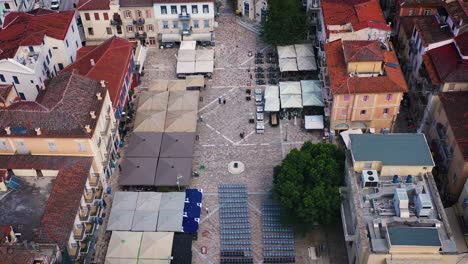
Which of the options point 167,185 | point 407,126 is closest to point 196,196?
point 167,185

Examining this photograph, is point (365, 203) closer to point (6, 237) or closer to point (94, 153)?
point (94, 153)

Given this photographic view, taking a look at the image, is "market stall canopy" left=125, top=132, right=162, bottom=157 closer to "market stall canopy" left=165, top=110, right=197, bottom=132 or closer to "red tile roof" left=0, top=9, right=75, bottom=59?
"market stall canopy" left=165, top=110, right=197, bottom=132

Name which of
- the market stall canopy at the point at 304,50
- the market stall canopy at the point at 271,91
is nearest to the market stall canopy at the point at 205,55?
the market stall canopy at the point at 271,91

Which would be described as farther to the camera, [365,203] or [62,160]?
[62,160]

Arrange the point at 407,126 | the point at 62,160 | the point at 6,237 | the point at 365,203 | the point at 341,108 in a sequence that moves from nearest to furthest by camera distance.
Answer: the point at 6,237 < the point at 365,203 < the point at 62,160 < the point at 341,108 < the point at 407,126

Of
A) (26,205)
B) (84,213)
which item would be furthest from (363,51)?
(26,205)
